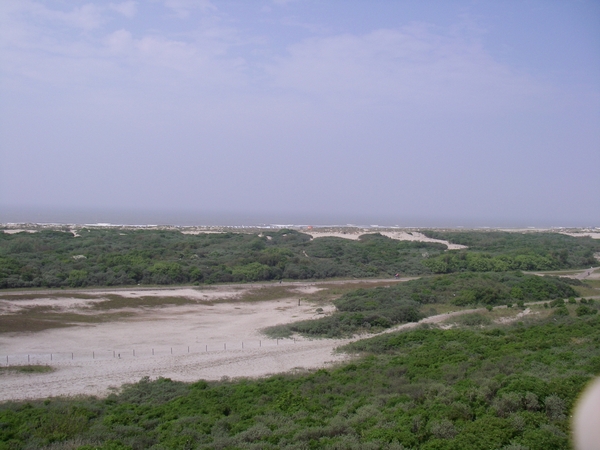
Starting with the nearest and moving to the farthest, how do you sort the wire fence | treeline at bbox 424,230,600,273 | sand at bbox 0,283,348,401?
1. sand at bbox 0,283,348,401
2. the wire fence
3. treeline at bbox 424,230,600,273

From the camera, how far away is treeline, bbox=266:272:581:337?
2447 centimetres

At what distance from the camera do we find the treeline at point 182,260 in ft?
119

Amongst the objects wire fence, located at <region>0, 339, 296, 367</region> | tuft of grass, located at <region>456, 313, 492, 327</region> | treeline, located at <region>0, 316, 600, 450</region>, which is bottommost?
wire fence, located at <region>0, 339, 296, 367</region>

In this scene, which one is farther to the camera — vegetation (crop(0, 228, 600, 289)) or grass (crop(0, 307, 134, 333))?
vegetation (crop(0, 228, 600, 289))

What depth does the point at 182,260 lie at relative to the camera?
4303cm

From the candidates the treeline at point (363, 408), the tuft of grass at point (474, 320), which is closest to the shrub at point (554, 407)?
the treeline at point (363, 408)

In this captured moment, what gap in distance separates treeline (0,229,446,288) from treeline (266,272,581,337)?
38.4 ft

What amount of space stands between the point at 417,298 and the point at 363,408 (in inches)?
766

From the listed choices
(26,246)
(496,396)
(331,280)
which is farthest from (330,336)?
(26,246)

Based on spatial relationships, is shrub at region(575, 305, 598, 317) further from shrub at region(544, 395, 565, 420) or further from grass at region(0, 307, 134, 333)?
grass at region(0, 307, 134, 333)

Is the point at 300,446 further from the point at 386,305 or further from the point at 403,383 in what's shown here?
the point at 386,305

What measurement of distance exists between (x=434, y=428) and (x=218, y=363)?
11.3 metres

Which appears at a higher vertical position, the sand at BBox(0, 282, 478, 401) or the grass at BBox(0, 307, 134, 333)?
the grass at BBox(0, 307, 134, 333)

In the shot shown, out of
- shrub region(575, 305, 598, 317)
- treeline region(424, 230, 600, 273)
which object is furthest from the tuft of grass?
treeline region(424, 230, 600, 273)
